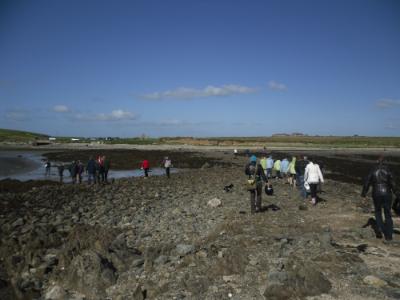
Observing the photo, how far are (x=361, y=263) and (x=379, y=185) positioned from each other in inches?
109

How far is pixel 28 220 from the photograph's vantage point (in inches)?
575

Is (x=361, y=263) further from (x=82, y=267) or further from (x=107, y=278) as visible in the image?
(x=82, y=267)

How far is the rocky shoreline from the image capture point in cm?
707

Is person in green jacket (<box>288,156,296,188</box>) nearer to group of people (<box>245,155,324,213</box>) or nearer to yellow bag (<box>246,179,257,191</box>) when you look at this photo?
group of people (<box>245,155,324,213</box>)

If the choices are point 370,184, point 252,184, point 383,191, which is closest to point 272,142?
point 252,184

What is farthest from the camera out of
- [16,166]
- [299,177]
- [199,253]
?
[16,166]

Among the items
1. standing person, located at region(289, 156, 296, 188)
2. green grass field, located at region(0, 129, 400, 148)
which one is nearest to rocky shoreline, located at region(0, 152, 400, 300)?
standing person, located at region(289, 156, 296, 188)

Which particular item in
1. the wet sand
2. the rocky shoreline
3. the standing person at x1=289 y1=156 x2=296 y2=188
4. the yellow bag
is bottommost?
the wet sand

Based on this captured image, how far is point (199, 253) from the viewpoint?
8.83 metres

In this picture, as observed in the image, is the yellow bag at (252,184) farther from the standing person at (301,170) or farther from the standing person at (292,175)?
the standing person at (292,175)

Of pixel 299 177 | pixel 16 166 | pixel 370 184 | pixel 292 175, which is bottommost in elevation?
pixel 16 166

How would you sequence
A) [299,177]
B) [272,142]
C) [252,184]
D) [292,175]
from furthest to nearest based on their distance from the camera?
[272,142]
[292,175]
[299,177]
[252,184]

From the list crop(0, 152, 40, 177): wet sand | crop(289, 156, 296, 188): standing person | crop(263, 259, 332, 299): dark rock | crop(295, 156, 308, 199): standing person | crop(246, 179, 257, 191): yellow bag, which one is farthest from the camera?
crop(0, 152, 40, 177): wet sand

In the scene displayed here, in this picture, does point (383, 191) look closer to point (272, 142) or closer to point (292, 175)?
point (292, 175)
